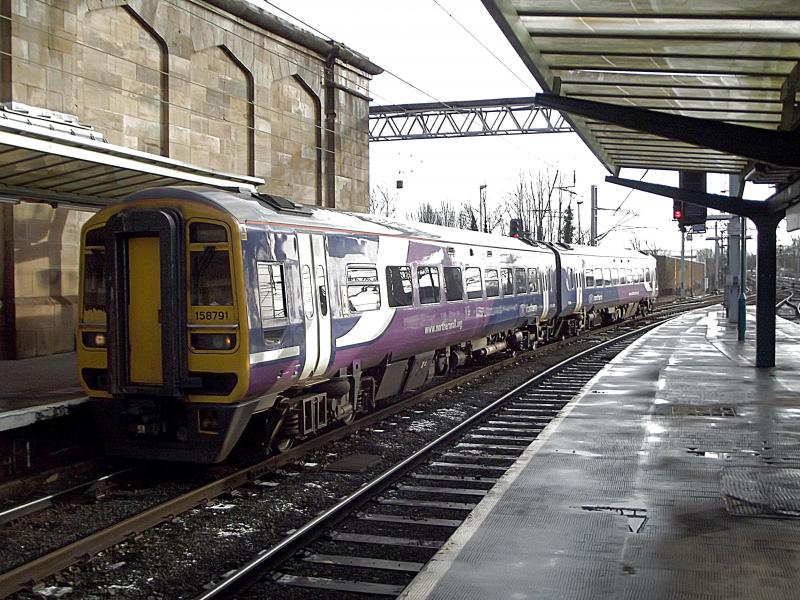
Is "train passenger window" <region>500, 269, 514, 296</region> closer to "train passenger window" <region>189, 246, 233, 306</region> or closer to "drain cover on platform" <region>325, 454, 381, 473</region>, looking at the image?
"drain cover on platform" <region>325, 454, 381, 473</region>

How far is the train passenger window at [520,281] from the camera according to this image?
64.5 feet

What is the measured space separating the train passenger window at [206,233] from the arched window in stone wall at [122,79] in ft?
28.7

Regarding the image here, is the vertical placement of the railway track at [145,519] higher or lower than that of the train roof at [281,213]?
lower

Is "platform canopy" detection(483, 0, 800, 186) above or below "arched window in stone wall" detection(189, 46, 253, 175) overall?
below

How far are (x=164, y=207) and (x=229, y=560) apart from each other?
390 centimetres

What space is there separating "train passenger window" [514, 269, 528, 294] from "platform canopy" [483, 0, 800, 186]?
7576 millimetres

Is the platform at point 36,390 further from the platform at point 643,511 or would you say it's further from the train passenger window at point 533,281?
Answer: the train passenger window at point 533,281

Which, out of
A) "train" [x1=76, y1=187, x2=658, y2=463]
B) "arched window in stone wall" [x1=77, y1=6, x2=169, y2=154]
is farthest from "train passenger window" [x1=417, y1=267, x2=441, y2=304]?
"arched window in stone wall" [x1=77, y1=6, x2=169, y2=154]

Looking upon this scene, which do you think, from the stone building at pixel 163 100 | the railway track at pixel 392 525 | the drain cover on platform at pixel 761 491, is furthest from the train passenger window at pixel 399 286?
the drain cover on platform at pixel 761 491

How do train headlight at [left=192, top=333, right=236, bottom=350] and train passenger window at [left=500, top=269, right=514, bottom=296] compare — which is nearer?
train headlight at [left=192, top=333, right=236, bottom=350]

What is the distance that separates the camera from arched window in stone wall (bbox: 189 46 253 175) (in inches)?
758

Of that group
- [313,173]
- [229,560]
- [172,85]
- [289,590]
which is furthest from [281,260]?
[313,173]

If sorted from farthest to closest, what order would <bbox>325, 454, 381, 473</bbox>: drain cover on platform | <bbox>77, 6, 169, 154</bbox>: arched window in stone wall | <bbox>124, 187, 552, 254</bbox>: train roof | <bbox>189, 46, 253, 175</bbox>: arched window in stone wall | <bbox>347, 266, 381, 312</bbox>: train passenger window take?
<bbox>189, 46, 253, 175</bbox>: arched window in stone wall < <bbox>77, 6, 169, 154</bbox>: arched window in stone wall < <bbox>347, 266, 381, 312</bbox>: train passenger window < <bbox>325, 454, 381, 473</bbox>: drain cover on platform < <bbox>124, 187, 552, 254</bbox>: train roof

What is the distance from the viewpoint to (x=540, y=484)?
7.99m
